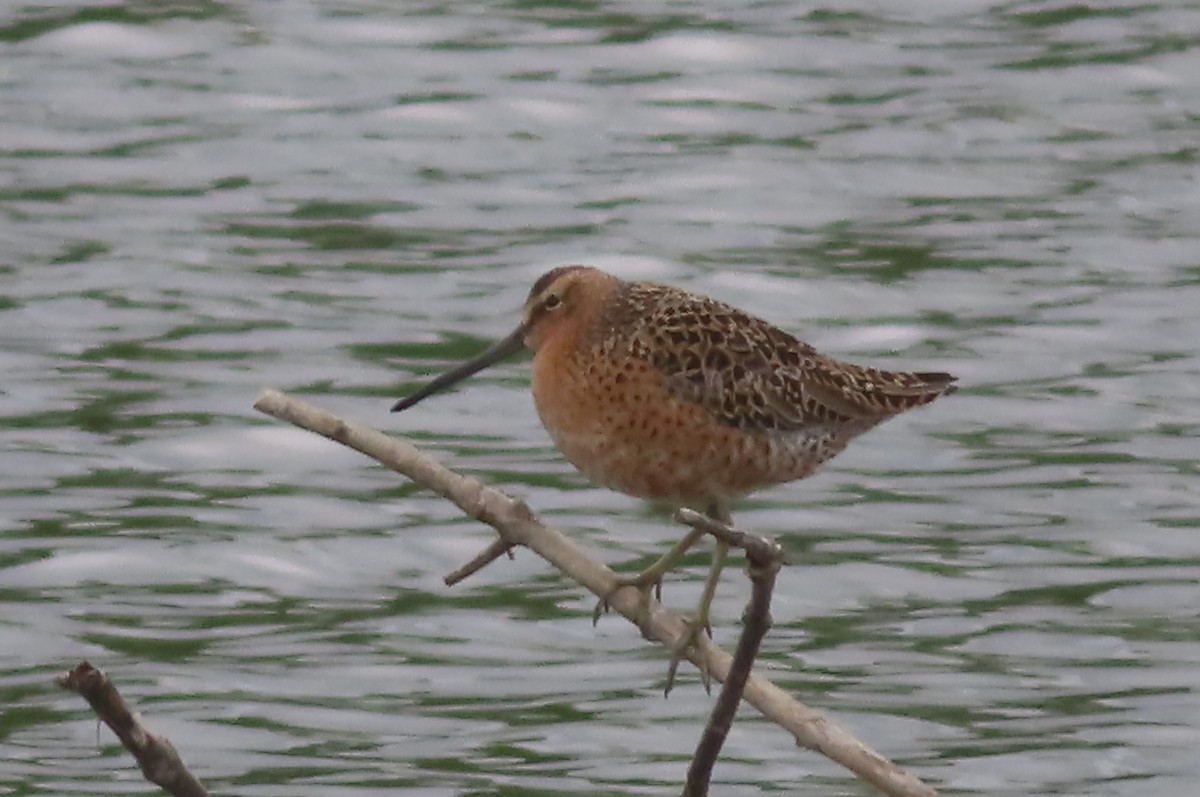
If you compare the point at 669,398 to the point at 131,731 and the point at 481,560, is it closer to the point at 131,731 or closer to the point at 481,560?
the point at 481,560

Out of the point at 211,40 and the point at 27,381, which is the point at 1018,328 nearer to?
the point at 27,381

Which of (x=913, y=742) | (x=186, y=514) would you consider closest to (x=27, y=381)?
(x=186, y=514)

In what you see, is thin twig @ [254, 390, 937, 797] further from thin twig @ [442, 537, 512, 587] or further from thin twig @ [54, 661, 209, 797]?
thin twig @ [54, 661, 209, 797]

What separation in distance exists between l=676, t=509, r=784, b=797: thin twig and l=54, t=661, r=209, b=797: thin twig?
3.02 feet

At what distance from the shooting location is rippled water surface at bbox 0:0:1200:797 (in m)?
9.64

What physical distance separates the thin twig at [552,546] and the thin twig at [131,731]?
0.77 m

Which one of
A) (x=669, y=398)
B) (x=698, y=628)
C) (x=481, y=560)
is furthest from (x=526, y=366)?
(x=481, y=560)

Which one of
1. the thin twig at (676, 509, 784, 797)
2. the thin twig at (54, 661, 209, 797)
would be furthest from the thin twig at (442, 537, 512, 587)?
the thin twig at (54, 661, 209, 797)

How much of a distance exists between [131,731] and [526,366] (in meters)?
7.78

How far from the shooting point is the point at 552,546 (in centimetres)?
634

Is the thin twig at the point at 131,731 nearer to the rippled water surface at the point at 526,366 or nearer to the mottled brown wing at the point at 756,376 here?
the mottled brown wing at the point at 756,376

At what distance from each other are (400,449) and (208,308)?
23.9 ft

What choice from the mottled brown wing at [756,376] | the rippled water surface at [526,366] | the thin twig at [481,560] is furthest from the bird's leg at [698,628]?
the rippled water surface at [526,366]

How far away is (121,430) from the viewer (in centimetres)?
1196
